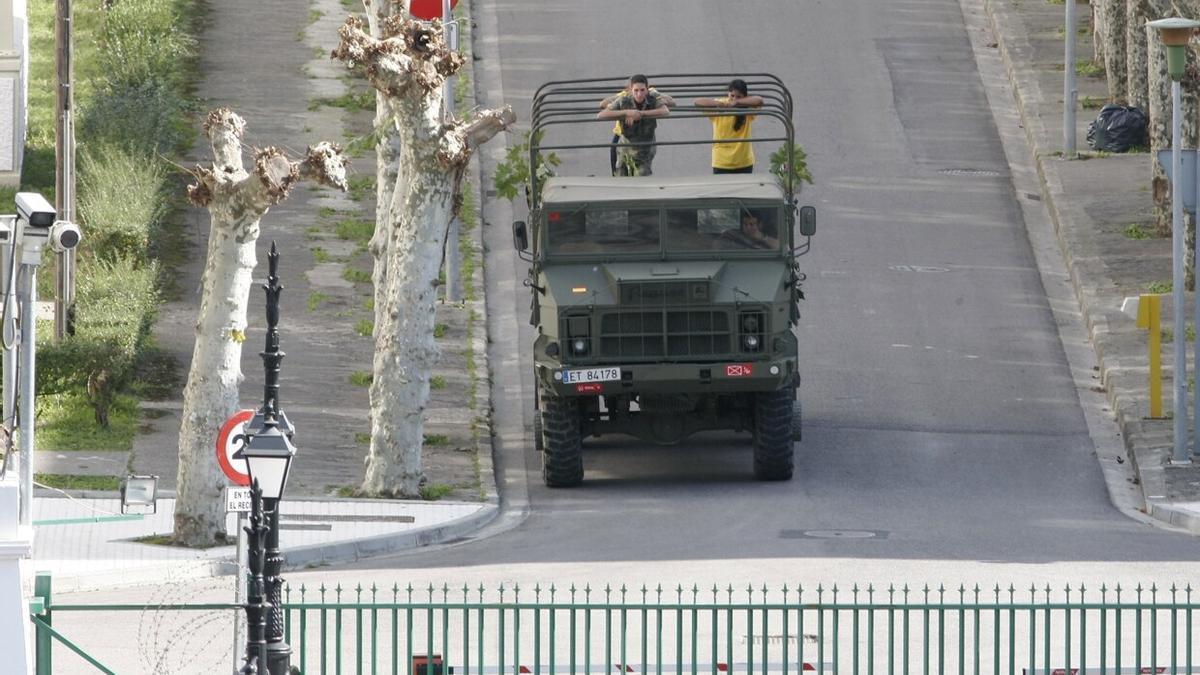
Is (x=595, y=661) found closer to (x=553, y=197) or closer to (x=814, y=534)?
(x=814, y=534)

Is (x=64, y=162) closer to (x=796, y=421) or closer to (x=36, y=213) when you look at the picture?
(x=36, y=213)

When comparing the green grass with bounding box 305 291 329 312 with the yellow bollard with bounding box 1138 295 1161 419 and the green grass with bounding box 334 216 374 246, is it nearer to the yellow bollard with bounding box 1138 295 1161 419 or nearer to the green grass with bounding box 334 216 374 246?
the green grass with bounding box 334 216 374 246

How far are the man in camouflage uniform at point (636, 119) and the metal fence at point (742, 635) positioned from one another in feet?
24.2

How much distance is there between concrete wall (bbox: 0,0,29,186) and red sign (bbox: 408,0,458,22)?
21.8 ft

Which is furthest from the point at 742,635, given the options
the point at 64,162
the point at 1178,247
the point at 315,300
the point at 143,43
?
the point at 143,43

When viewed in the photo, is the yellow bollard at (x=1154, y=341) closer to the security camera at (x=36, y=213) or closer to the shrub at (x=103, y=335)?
the shrub at (x=103, y=335)

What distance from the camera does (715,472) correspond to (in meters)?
23.8

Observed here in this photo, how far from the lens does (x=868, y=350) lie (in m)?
27.8

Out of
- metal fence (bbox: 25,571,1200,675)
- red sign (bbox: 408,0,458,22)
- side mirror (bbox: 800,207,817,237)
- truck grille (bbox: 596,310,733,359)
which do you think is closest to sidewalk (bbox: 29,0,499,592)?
Result: truck grille (bbox: 596,310,733,359)

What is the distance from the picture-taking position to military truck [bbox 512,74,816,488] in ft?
73.5

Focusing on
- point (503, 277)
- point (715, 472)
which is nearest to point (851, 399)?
point (715, 472)

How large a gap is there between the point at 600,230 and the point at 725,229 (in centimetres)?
121

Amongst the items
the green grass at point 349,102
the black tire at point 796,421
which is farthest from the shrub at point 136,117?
the black tire at point 796,421

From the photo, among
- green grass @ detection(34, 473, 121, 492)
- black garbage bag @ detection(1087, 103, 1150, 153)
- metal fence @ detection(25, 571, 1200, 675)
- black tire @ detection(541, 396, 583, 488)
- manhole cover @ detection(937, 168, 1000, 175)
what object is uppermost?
black garbage bag @ detection(1087, 103, 1150, 153)
